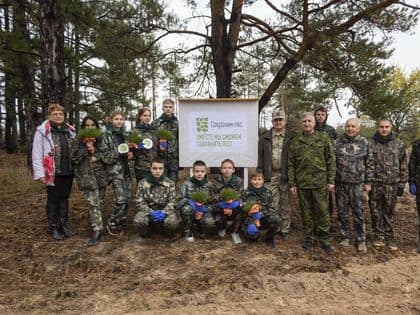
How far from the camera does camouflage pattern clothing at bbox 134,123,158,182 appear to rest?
5809 millimetres

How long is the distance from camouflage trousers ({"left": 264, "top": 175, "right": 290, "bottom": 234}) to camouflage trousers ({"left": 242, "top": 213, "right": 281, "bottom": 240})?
14.6 inches

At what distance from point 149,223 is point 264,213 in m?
1.76

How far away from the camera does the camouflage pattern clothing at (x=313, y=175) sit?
4.98m

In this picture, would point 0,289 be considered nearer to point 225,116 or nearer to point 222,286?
point 222,286

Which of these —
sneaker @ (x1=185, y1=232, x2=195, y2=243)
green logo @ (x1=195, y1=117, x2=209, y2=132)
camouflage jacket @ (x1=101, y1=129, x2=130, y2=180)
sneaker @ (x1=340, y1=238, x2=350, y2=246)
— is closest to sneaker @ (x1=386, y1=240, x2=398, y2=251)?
sneaker @ (x1=340, y1=238, x2=350, y2=246)

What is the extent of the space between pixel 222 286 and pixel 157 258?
1181 millimetres

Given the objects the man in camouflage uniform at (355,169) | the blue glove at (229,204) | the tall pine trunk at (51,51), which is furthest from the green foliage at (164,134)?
the tall pine trunk at (51,51)

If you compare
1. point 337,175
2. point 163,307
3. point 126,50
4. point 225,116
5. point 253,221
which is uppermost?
point 126,50

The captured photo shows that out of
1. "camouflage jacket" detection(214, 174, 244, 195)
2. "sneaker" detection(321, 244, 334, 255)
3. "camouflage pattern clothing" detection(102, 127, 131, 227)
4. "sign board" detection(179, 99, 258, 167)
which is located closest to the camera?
"sneaker" detection(321, 244, 334, 255)

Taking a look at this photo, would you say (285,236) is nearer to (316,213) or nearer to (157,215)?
(316,213)

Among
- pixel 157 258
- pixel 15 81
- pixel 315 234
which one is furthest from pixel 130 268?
pixel 15 81

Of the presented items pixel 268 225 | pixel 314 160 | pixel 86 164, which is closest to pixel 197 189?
pixel 268 225

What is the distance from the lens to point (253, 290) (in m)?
3.85

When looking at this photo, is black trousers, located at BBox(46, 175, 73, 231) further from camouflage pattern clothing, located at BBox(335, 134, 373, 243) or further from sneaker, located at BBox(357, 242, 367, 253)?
sneaker, located at BBox(357, 242, 367, 253)
